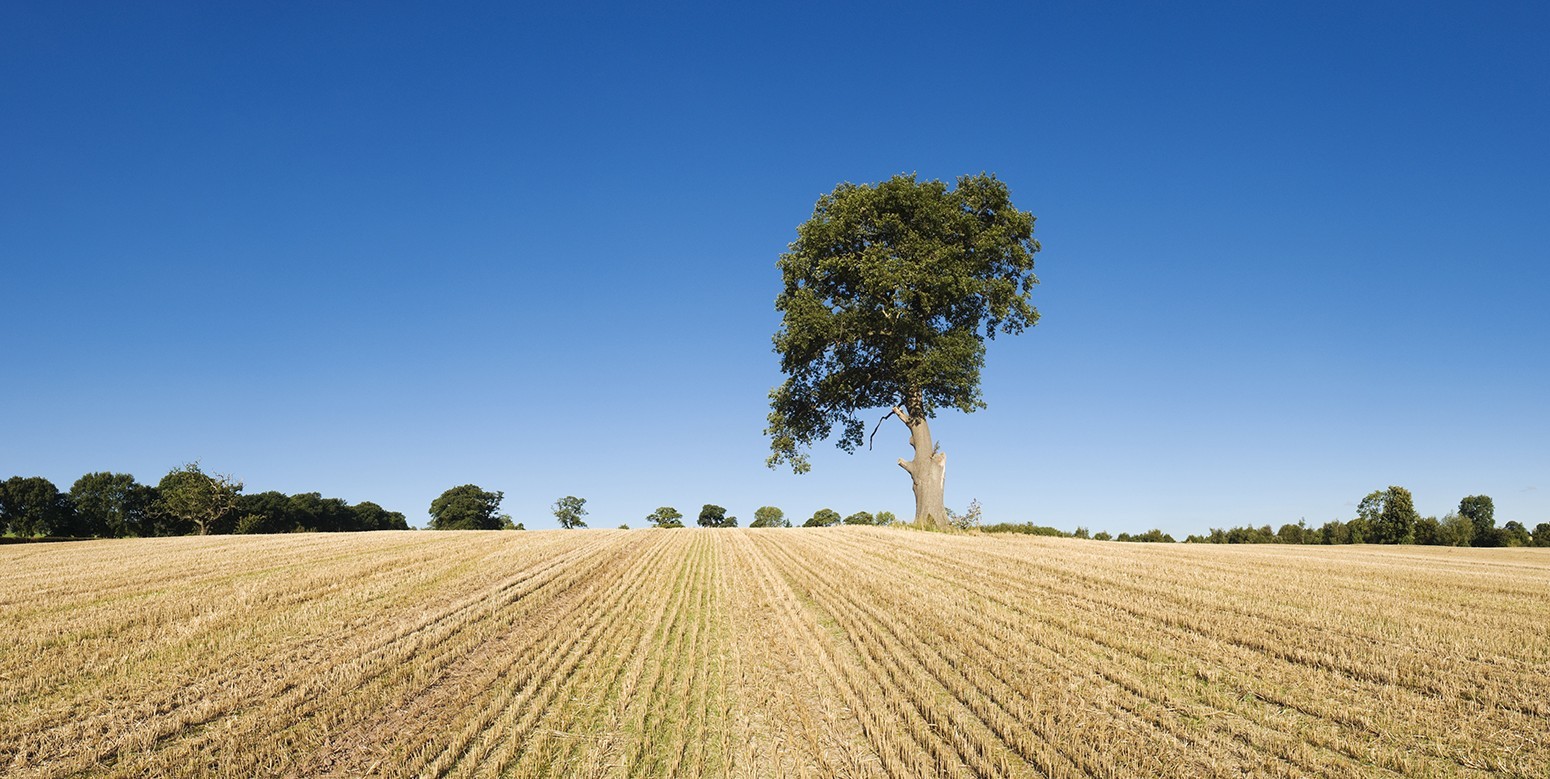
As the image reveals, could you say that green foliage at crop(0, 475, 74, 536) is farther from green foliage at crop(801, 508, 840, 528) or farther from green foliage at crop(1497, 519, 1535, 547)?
green foliage at crop(1497, 519, 1535, 547)

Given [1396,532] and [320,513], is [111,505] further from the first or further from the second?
[1396,532]

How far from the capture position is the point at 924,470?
26266mm

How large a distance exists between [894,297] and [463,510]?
91.8m

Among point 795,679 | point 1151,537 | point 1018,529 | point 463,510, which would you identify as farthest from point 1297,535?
point 463,510

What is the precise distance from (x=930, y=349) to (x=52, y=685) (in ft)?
75.4

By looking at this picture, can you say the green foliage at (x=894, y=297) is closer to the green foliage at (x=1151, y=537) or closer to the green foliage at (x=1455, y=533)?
the green foliage at (x=1151, y=537)

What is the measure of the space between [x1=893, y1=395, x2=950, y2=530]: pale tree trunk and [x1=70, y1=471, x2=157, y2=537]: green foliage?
292 ft

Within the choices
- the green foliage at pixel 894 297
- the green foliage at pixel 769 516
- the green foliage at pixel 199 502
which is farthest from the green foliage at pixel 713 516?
the green foliage at pixel 894 297

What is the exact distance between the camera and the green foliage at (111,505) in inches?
2783

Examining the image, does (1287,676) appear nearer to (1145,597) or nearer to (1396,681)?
(1396,681)

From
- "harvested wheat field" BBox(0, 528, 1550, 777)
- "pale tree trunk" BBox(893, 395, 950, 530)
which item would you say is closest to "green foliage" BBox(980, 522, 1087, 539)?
"pale tree trunk" BBox(893, 395, 950, 530)

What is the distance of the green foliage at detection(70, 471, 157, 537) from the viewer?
232 feet

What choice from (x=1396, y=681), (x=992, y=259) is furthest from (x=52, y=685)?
(x=992, y=259)

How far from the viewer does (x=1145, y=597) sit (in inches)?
389
